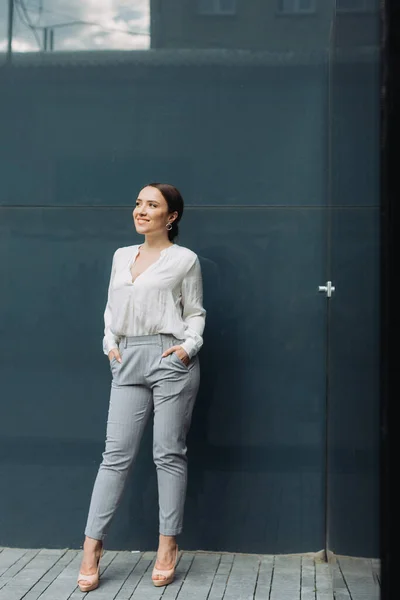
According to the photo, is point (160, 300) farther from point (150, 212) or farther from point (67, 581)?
point (67, 581)

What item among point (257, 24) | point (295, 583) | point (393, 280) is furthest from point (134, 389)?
point (393, 280)

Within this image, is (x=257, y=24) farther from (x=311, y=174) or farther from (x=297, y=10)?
(x=311, y=174)

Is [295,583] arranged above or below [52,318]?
below

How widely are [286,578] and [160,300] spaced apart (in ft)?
4.95

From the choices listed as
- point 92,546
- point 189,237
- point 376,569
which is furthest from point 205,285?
point 376,569

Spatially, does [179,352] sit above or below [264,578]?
above

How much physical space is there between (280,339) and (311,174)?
0.89 metres

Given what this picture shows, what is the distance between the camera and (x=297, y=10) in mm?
5004

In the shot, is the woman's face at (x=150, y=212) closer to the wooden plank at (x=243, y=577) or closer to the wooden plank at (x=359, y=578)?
the wooden plank at (x=243, y=577)

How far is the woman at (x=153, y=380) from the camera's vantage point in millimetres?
4547

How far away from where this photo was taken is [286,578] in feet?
15.3

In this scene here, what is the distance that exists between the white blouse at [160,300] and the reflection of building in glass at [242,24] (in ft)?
3.93

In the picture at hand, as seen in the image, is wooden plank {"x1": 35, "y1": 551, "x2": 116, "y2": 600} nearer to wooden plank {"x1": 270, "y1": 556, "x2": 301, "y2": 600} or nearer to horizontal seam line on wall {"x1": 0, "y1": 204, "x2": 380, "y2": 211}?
wooden plank {"x1": 270, "y1": 556, "x2": 301, "y2": 600}

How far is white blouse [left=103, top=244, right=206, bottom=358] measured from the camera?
456 centimetres
